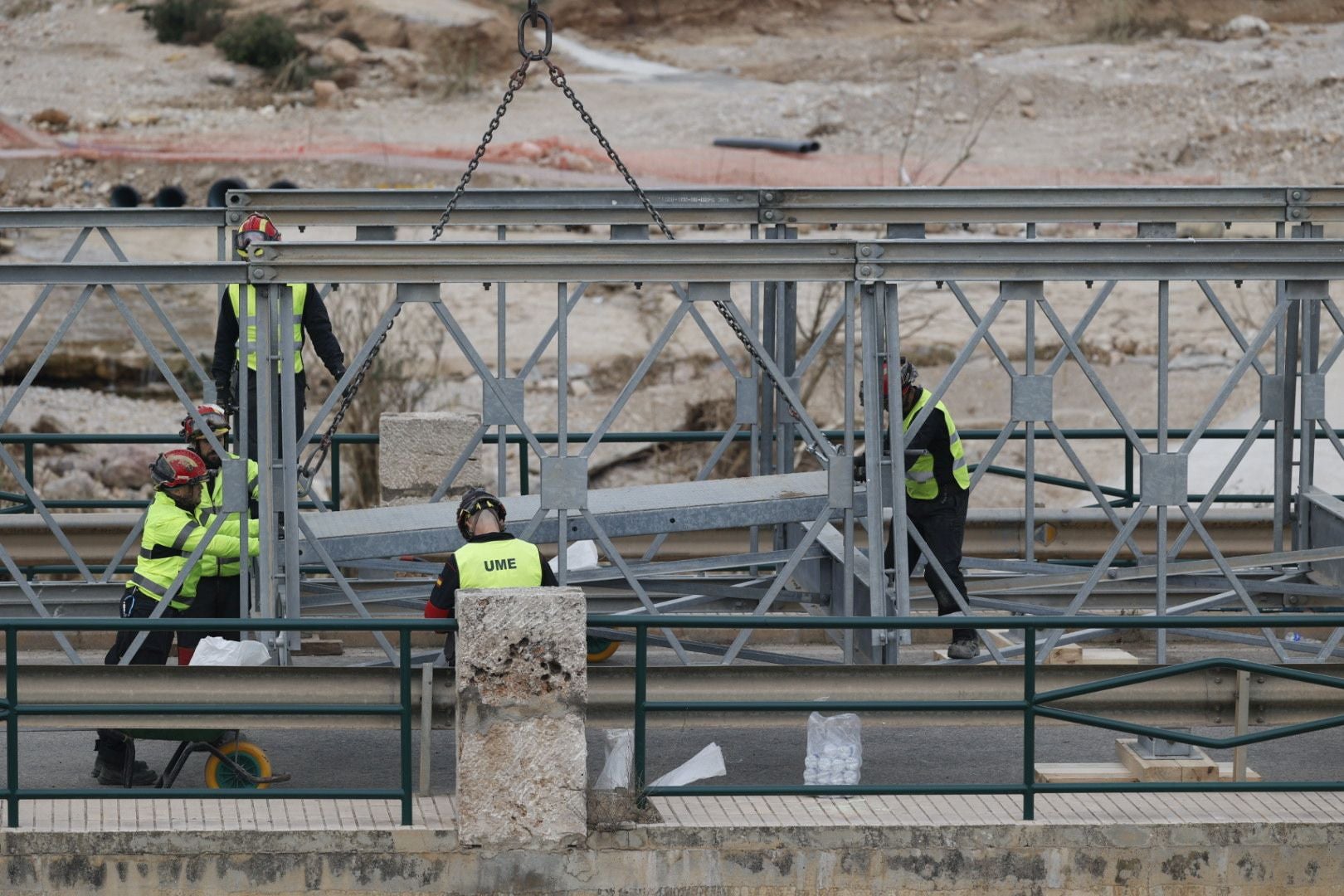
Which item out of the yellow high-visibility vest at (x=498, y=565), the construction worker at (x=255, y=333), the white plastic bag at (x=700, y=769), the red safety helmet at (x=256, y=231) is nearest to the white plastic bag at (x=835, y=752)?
the white plastic bag at (x=700, y=769)

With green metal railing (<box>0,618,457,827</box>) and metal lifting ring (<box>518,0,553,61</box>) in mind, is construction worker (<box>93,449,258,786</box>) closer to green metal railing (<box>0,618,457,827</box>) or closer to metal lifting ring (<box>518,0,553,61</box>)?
green metal railing (<box>0,618,457,827</box>)

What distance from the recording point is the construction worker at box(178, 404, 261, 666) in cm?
936

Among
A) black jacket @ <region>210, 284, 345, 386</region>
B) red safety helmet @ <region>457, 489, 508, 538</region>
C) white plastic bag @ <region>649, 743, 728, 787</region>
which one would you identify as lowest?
white plastic bag @ <region>649, 743, 728, 787</region>

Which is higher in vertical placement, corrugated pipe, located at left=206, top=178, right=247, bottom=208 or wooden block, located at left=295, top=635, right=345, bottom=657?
corrugated pipe, located at left=206, top=178, right=247, bottom=208

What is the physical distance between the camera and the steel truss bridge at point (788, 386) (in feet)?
29.3

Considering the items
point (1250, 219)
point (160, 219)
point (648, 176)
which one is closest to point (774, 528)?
point (1250, 219)

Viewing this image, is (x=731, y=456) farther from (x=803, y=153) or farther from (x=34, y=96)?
(x=34, y=96)

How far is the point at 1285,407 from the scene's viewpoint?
10547 mm

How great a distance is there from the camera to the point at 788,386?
937 cm

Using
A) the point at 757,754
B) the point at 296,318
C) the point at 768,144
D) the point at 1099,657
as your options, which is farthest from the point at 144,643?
the point at 768,144

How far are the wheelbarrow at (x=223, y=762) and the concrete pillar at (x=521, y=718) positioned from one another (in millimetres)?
1373

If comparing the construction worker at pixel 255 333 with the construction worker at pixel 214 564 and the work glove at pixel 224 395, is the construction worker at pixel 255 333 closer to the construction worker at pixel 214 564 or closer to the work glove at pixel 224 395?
the work glove at pixel 224 395

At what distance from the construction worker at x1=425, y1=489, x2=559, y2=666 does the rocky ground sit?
12.7 m

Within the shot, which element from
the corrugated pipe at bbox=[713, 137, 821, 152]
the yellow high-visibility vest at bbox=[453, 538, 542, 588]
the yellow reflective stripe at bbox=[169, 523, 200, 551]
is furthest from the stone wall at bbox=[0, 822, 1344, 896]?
the corrugated pipe at bbox=[713, 137, 821, 152]
